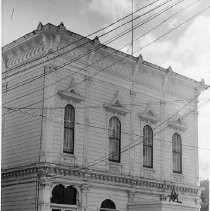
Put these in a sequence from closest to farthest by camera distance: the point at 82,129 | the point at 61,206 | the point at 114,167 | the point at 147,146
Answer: the point at 61,206 → the point at 82,129 → the point at 114,167 → the point at 147,146

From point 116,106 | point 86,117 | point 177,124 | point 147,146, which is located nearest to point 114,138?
point 116,106

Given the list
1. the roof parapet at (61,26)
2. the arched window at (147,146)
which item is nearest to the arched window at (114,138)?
the arched window at (147,146)

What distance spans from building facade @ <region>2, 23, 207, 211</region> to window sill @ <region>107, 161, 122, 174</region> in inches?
1.8

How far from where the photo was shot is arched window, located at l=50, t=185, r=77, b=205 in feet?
60.3

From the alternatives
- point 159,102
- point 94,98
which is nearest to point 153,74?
point 159,102

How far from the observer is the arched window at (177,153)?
80.2 feet

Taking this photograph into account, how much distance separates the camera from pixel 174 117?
24672mm

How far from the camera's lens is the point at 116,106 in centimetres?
2144

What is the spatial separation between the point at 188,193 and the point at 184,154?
205 cm

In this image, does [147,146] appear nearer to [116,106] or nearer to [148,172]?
[148,172]

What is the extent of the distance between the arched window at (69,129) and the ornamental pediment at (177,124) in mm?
6552

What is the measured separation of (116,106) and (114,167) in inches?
109

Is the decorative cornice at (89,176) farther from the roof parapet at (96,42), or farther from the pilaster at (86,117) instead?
the roof parapet at (96,42)

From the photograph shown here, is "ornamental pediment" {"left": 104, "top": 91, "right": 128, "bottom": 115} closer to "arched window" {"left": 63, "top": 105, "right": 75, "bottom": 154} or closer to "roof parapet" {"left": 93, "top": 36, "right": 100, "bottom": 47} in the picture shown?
"arched window" {"left": 63, "top": 105, "right": 75, "bottom": 154}
